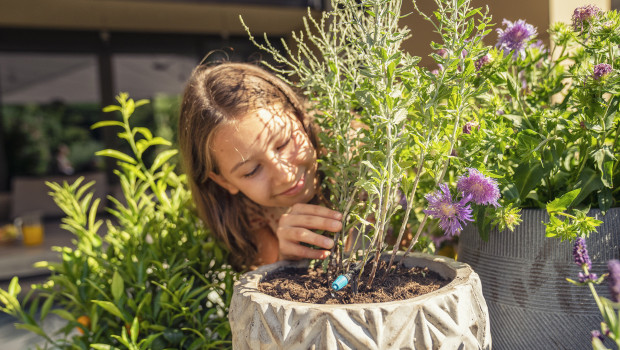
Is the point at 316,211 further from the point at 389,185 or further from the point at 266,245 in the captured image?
the point at 266,245

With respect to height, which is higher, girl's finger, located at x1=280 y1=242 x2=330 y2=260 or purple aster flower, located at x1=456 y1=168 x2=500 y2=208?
purple aster flower, located at x1=456 y1=168 x2=500 y2=208

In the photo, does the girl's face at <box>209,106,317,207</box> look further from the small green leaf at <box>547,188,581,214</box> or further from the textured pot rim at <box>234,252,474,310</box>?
the small green leaf at <box>547,188,581,214</box>

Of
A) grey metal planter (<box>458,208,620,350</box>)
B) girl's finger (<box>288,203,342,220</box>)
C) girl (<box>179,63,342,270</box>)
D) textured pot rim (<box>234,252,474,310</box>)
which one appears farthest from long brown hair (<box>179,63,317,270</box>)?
grey metal planter (<box>458,208,620,350</box>)

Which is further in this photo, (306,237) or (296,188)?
(296,188)

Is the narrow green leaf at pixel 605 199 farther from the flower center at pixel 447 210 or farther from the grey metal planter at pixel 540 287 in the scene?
the flower center at pixel 447 210

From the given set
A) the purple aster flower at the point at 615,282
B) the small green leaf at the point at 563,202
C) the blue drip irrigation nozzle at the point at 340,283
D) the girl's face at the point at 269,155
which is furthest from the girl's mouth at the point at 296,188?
the purple aster flower at the point at 615,282

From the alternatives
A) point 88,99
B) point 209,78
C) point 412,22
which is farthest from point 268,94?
point 88,99

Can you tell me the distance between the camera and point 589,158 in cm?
56

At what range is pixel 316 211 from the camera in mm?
657

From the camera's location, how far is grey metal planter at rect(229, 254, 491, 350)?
0.41 metres

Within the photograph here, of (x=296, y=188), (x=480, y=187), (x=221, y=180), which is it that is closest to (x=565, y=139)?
(x=480, y=187)

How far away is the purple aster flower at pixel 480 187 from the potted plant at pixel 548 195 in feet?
0.13

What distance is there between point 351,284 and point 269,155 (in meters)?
0.27

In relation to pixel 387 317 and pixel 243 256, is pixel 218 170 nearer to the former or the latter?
pixel 243 256
